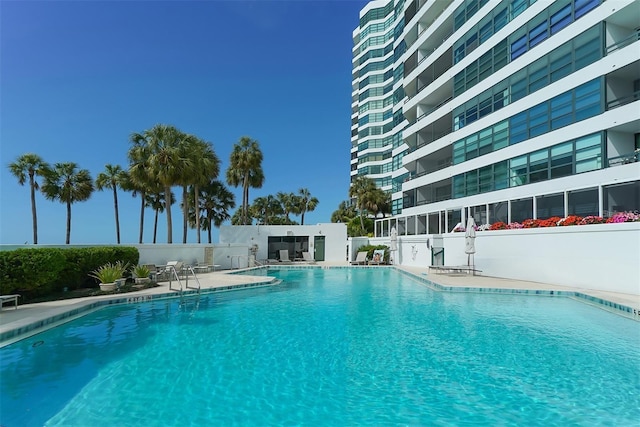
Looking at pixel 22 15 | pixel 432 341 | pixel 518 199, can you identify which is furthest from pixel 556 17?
pixel 22 15

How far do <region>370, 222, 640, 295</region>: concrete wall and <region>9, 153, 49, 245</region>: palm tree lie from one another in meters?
34.1

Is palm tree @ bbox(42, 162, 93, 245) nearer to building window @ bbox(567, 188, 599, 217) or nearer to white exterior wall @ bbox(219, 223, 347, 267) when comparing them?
white exterior wall @ bbox(219, 223, 347, 267)

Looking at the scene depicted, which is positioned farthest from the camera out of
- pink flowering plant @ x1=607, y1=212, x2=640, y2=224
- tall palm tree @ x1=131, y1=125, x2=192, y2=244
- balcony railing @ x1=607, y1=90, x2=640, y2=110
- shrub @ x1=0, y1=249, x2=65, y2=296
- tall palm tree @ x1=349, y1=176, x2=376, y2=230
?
tall palm tree @ x1=349, y1=176, x2=376, y2=230

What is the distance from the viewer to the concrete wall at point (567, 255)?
10.9m

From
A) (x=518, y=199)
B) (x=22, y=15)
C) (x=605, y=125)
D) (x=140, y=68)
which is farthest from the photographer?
(x=518, y=199)

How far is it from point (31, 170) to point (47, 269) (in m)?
24.7

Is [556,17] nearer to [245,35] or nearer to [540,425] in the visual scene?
[245,35]

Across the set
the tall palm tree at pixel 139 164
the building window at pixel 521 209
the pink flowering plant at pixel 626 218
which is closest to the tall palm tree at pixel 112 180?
the tall palm tree at pixel 139 164

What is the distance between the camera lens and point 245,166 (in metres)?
32.0

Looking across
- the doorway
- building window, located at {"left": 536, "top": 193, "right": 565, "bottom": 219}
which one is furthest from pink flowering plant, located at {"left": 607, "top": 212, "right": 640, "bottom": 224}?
the doorway

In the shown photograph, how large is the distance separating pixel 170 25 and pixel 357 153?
44.9m

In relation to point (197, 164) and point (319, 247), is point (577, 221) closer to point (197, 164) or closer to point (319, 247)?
point (319, 247)

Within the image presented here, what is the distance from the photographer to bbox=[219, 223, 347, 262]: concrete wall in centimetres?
2728

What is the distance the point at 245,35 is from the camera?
18812 millimetres
